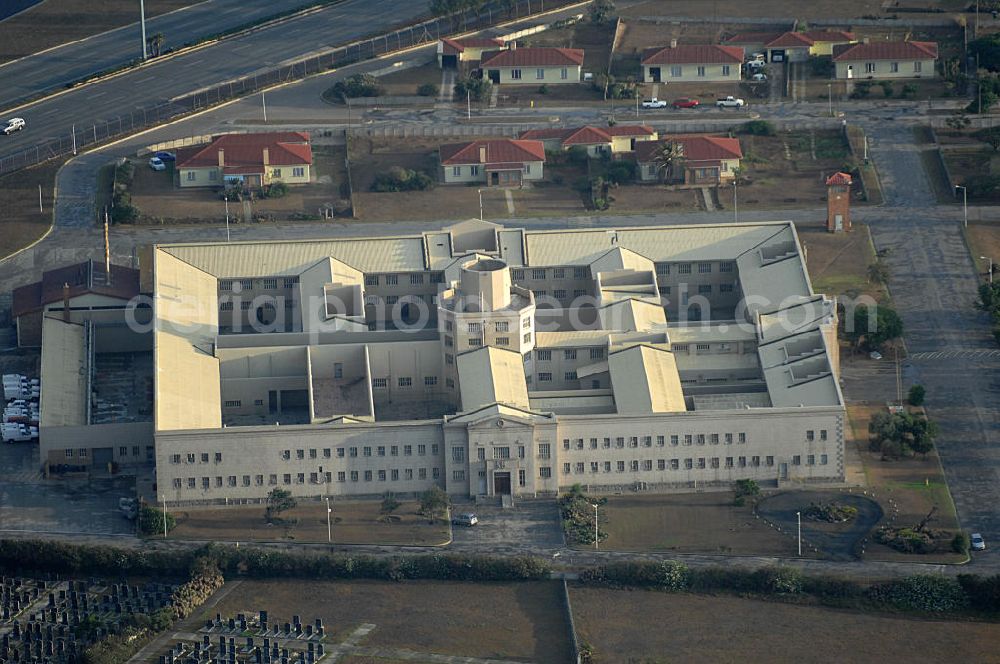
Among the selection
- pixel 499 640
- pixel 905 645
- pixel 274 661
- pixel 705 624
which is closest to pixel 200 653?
pixel 274 661

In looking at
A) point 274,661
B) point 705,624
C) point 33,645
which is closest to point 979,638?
point 705,624

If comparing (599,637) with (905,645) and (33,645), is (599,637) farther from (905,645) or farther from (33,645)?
(33,645)

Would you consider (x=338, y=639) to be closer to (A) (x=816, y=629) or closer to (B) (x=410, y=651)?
(B) (x=410, y=651)

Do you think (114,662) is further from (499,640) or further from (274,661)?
(499,640)

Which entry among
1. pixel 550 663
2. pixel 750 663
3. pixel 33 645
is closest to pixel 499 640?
pixel 550 663

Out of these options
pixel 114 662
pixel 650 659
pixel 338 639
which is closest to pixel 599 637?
pixel 650 659

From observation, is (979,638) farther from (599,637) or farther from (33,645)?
(33,645)
